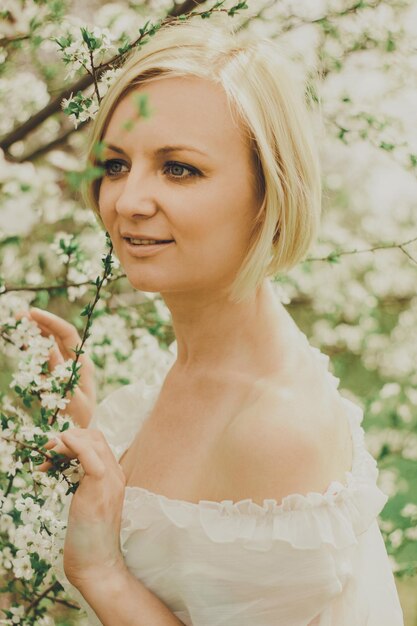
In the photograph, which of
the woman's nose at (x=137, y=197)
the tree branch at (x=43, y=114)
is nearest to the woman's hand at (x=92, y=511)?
the woman's nose at (x=137, y=197)

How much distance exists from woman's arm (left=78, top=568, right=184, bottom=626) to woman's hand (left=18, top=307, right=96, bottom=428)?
0.61m

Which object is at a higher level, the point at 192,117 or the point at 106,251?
the point at 192,117

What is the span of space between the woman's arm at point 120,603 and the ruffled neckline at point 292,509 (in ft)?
0.52

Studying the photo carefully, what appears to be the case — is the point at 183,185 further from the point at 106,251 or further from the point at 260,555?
the point at 260,555

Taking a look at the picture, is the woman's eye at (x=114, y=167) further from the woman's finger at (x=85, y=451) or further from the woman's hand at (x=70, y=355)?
the woman's finger at (x=85, y=451)

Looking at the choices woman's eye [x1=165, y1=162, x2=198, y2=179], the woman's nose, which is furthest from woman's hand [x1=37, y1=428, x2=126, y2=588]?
woman's eye [x1=165, y1=162, x2=198, y2=179]

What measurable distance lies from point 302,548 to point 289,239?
0.75m

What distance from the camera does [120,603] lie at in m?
1.85

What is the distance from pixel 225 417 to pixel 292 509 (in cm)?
31

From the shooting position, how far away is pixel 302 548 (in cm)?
174

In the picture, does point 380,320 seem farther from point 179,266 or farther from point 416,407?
point 179,266

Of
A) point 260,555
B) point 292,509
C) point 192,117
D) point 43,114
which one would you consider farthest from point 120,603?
point 43,114

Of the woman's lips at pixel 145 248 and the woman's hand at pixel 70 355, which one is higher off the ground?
the woman's lips at pixel 145 248

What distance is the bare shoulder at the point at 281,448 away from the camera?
1.75m
